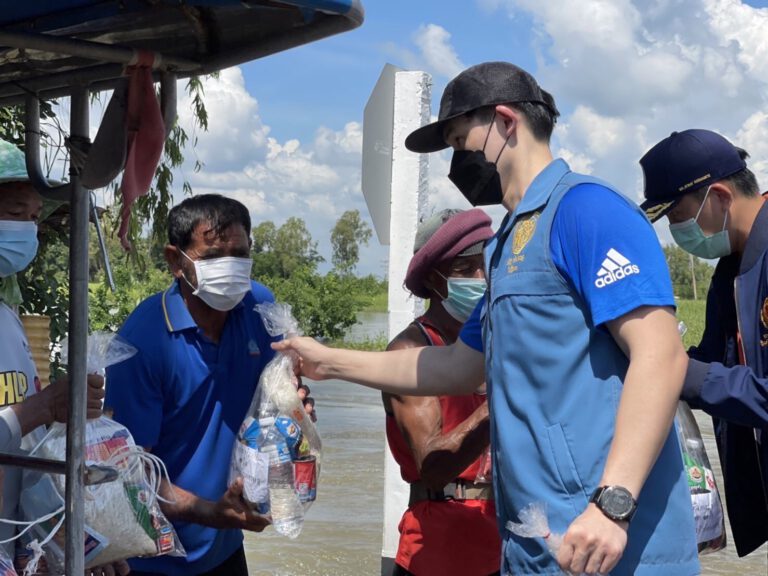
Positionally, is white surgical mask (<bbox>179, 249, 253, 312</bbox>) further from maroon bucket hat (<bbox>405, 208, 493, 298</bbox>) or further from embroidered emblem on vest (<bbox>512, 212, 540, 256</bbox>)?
embroidered emblem on vest (<bbox>512, 212, 540, 256</bbox>)

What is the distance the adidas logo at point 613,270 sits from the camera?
2.30 meters

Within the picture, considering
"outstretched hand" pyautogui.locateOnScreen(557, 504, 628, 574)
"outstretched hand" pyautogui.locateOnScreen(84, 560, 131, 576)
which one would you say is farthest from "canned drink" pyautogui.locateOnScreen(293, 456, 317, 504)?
"outstretched hand" pyautogui.locateOnScreen(557, 504, 628, 574)

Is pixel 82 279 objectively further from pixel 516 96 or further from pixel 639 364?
pixel 639 364

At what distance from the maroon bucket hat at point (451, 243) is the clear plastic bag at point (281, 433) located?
0.59 meters

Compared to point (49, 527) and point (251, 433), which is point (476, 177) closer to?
point (251, 433)

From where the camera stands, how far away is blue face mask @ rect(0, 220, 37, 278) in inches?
122

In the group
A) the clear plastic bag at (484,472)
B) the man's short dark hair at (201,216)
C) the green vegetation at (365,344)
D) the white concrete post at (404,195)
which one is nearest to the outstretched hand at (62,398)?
the man's short dark hair at (201,216)

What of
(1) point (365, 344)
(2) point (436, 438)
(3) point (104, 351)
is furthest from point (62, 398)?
(1) point (365, 344)

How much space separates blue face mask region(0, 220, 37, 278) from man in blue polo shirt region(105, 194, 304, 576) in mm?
441

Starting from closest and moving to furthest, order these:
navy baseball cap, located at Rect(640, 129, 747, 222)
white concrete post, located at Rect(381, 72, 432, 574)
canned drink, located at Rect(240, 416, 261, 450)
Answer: canned drink, located at Rect(240, 416, 261, 450) < navy baseball cap, located at Rect(640, 129, 747, 222) < white concrete post, located at Rect(381, 72, 432, 574)

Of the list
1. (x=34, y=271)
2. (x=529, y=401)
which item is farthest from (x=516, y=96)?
(x=34, y=271)

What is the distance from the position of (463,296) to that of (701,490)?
3.22 ft

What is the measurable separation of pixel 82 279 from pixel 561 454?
1.21 m

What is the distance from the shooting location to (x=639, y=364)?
225 cm
